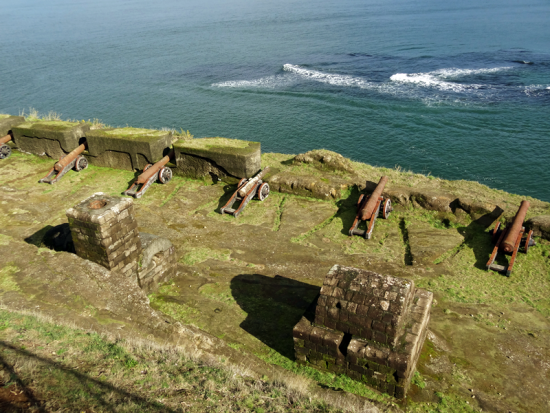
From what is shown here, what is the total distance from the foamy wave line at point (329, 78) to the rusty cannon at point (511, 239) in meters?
23.4

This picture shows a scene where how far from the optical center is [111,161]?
1364 centimetres

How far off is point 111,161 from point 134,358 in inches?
381

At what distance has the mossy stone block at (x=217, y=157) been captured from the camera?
11938 millimetres


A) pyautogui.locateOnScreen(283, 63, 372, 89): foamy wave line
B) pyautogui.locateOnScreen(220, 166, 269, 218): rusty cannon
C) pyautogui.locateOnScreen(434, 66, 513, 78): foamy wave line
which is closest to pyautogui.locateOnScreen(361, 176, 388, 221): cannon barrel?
pyautogui.locateOnScreen(220, 166, 269, 218): rusty cannon

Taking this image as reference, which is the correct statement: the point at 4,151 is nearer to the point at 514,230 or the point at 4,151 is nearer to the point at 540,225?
the point at 514,230

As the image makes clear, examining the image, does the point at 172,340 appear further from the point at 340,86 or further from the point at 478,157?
the point at 340,86

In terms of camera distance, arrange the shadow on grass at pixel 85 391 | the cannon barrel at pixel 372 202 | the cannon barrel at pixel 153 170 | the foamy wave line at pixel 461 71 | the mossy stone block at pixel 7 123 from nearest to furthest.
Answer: the shadow on grass at pixel 85 391 → the cannon barrel at pixel 372 202 → the cannon barrel at pixel 153 170 → the mossy stone block at pixel 7 123 → the foamy wave line at pixel 461 71

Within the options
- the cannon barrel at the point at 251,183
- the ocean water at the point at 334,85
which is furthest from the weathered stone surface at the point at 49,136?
the ocean water at the point at 334,85

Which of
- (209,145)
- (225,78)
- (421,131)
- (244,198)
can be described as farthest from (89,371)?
(225,78)

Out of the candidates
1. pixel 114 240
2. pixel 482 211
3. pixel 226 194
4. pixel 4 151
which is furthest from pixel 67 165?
pixel 482 211

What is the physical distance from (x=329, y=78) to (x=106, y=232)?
1152 inches

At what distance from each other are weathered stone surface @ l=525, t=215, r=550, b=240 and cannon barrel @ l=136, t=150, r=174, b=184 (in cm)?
980

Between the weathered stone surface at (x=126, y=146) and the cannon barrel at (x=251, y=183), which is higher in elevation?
the weathered stone surface at (x=126, y=146)

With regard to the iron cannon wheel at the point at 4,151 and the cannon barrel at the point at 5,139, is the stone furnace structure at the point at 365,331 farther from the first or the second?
the cannon barrel at the point at 5,139
